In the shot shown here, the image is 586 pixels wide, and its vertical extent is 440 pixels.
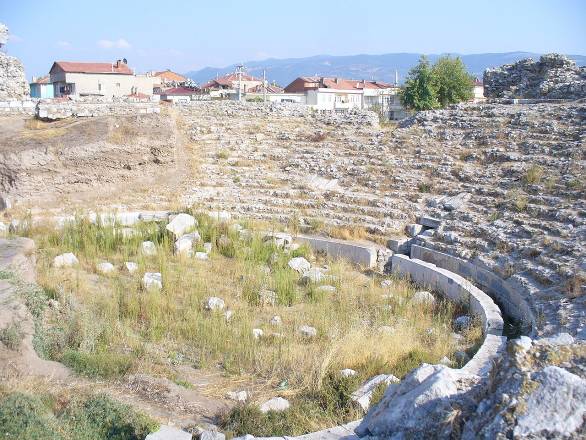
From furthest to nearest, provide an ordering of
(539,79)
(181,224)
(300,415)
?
(539,79)
(181,224)
(300,415)

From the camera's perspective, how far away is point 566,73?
1733cm

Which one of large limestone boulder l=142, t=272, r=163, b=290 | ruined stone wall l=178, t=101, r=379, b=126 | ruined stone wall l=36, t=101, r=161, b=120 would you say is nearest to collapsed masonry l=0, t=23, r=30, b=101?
ruined stone wall l=36, t=101, r=161, b=120

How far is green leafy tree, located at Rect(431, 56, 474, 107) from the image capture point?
36662 millimetres

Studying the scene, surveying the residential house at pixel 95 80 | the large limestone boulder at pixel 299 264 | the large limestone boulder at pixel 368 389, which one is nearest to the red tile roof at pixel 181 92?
the residential house at pixel 95 80

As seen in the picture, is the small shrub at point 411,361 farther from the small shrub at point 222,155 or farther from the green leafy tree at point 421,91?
the green leafy tree at point 421,91

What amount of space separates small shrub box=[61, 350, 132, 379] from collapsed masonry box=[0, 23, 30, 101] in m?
15.3

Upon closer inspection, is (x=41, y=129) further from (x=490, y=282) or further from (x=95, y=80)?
(x=95, y=80)

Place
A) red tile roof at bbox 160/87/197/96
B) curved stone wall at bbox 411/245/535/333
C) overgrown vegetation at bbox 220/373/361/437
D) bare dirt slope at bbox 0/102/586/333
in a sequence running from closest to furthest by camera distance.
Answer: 1. overgrown vegetation at bbox 220/373/361/437
2. curved stone wall at bbox 411/245/535/333
3. bare dirt slope at bbox 0/102/586/333
4. red tile roof at bbox 160/87/197/96

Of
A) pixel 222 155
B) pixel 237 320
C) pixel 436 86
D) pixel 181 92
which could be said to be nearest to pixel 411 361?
pixel 237 320

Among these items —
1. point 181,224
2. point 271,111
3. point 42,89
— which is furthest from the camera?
point 42,89

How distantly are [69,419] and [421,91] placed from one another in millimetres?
33528

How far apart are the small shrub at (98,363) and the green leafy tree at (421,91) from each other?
30853mm

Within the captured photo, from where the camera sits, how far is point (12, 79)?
2023 centimetres

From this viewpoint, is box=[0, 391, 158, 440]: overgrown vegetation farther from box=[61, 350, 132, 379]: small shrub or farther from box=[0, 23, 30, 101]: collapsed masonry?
box=[0, 23, 30, 101]: collapsed masonry
